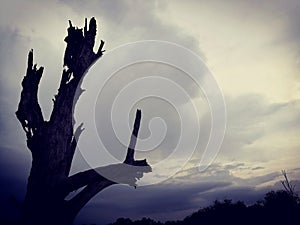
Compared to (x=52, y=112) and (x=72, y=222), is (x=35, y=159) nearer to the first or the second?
(x=52, y=112)

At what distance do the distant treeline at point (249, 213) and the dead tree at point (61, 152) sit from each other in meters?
17.1

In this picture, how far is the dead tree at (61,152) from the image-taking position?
14695 millimetres

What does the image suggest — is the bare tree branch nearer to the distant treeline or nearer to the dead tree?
the dead tree

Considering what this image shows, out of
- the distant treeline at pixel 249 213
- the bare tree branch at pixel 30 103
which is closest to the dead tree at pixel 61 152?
the bare tree branch at pixel 30 103

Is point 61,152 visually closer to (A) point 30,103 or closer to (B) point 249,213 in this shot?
(A) point 30,103

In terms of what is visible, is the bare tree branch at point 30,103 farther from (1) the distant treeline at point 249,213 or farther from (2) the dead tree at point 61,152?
(1) the distant treeline at point 249,213

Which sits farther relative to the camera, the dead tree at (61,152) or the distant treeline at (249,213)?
the distant treeline at (249,213)

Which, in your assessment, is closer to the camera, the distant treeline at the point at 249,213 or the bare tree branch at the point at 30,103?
the bare tree branch at the point at 30,103

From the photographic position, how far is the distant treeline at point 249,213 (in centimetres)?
2706

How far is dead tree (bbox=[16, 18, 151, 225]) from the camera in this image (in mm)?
14695

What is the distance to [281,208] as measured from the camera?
2883cm

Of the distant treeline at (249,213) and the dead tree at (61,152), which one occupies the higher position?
the dead tree at (61,152)

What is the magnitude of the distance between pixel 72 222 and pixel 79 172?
8.68ft

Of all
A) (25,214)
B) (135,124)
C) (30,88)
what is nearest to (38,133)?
(30,88)
